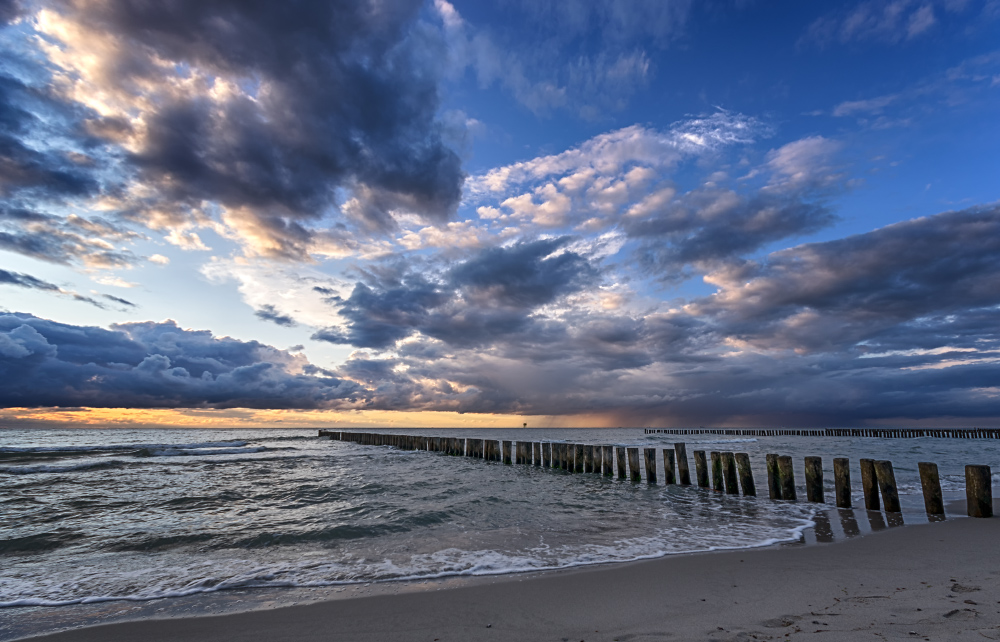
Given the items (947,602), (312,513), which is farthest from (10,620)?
(947,602)

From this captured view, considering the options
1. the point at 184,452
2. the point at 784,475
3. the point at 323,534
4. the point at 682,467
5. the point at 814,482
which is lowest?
the point at 184,452

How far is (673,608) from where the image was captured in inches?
180

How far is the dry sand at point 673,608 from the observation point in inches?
154

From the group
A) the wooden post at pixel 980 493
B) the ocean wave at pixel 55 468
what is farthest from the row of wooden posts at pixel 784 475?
the ocean wave at pixel 55 468

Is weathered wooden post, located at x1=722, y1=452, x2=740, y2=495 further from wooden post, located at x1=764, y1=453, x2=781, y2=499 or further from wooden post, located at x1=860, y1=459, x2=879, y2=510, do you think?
wooden post, located at x1=860, y1=459, x2=879, y2=510

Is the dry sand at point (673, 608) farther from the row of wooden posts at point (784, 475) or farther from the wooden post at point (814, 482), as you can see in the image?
the wooden post at point (814, 482)

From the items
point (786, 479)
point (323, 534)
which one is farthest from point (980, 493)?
point (323, 534)

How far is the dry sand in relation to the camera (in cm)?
A: 392

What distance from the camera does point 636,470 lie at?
16.8 m

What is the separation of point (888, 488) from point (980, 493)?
1.41 m

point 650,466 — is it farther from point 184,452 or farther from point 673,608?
point 184,452

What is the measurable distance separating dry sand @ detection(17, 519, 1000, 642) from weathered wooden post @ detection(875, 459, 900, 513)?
432cm

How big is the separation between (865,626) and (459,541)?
226 inches

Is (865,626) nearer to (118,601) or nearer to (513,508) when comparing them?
(118,601)
